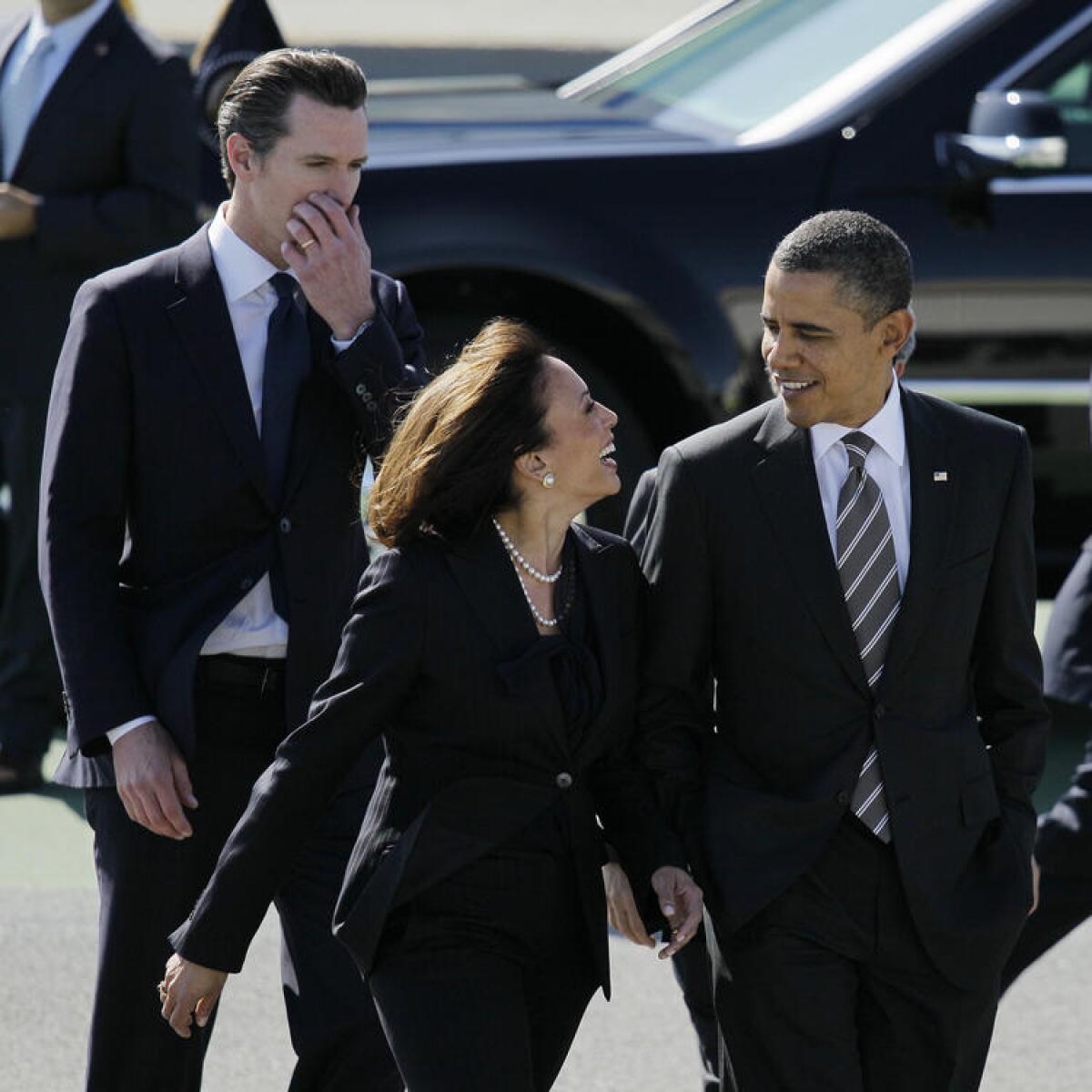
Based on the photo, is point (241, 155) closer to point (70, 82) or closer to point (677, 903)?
point (677, 903)

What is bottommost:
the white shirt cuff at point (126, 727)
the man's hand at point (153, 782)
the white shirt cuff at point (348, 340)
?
the man's hand at point (153, 782)

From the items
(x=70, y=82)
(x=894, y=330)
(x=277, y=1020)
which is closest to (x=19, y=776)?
(x=277, y=1020)

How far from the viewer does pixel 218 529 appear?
3756 mm

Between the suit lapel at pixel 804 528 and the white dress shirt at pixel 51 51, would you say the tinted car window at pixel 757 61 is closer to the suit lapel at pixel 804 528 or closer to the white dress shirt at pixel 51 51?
the white dress shirt at pixel 51 51

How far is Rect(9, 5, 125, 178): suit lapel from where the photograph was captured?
6410 mm

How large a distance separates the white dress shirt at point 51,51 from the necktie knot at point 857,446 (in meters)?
3.50

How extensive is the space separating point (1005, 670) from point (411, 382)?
0.98 metres

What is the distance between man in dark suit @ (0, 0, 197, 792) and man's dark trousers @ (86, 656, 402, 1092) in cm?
285

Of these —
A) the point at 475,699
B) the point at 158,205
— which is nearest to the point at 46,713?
the point at 158,205

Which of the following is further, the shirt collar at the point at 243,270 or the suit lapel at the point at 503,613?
the shirt collar at the point at 243,270

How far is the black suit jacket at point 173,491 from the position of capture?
12.0 feet

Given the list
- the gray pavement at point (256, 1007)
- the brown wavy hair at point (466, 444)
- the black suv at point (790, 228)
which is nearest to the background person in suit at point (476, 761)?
the brown wavy hair at point (466, 444)

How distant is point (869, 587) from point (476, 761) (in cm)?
61

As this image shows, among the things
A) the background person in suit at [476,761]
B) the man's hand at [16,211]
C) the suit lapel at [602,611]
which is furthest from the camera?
the man's hand at [16,211]
